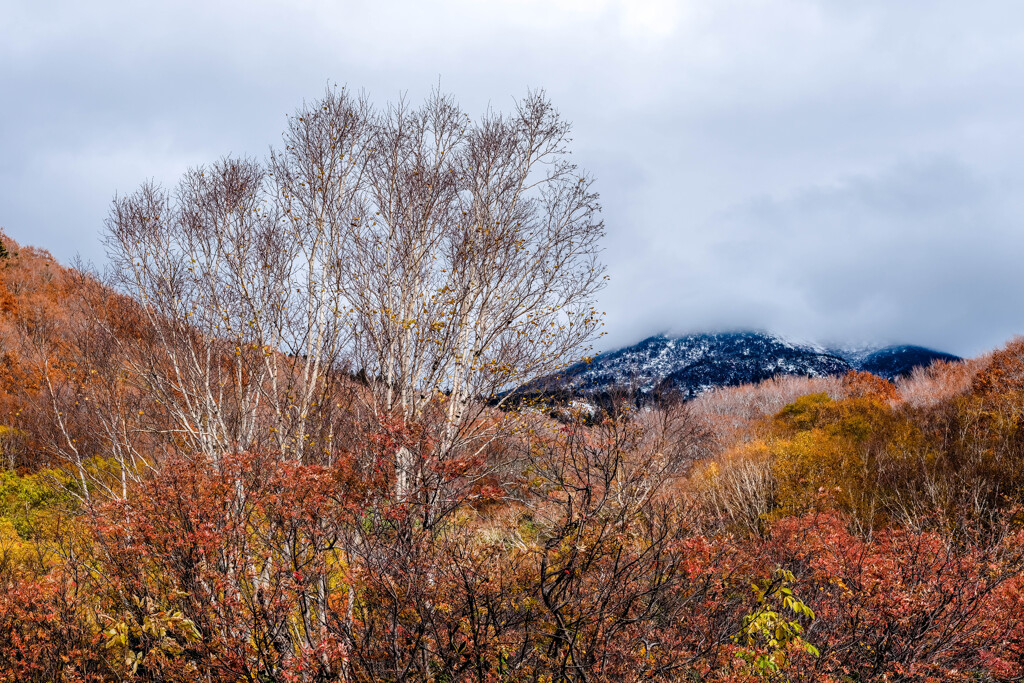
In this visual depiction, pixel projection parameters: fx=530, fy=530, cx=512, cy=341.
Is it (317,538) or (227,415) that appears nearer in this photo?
(317,538)

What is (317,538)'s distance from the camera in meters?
5.00

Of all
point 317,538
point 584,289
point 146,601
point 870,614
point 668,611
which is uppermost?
point 584,289

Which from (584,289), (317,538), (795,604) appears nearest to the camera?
(795,604)

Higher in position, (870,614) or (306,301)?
(306,301)

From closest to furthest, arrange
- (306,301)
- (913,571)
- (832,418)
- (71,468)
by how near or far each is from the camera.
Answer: (913,571) → (306,301) → (71,468) → (832,418)

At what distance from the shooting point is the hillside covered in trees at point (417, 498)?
4.84m

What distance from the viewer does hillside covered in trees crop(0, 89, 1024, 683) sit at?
4844 millimetres

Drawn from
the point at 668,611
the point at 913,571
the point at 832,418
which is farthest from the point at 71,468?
the point at 832,418

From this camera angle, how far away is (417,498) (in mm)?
5379

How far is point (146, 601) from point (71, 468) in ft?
37.4

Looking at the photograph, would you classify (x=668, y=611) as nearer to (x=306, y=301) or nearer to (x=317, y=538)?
(x=317, y=538)

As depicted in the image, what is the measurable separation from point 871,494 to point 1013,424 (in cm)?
396

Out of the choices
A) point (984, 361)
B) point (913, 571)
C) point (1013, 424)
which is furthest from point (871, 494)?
point (984, 361)

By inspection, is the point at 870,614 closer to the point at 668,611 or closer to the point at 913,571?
the point at 913,571
